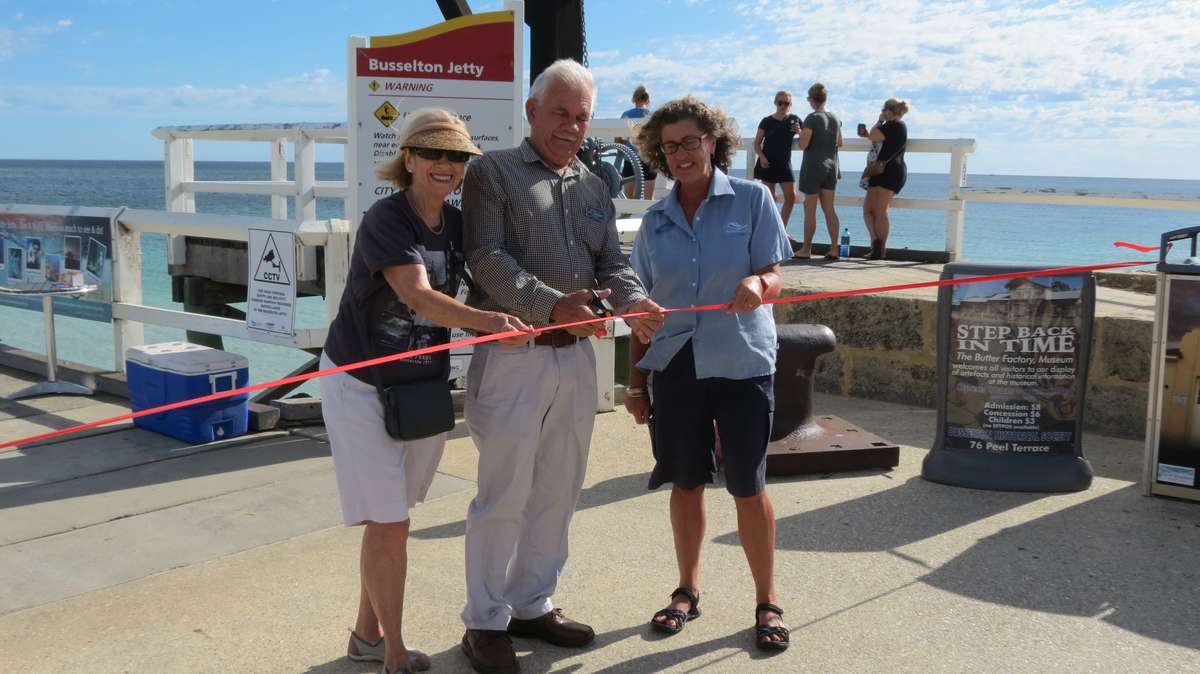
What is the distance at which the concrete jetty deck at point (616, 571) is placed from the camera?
3482 mm

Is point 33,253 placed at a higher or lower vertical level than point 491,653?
higher

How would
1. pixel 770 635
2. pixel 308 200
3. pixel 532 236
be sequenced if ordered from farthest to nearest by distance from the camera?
1. pixel 308 200
2. pixel 770 635
3. pixel 532 236

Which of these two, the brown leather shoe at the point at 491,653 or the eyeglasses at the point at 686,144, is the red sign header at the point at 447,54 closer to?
Result: the eyeglasses at the point at 686,144

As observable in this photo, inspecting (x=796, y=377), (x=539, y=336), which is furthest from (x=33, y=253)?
(x=539, y=336)

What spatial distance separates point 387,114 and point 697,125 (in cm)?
292

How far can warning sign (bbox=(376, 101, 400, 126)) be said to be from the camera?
600cm

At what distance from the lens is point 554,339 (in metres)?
3.39

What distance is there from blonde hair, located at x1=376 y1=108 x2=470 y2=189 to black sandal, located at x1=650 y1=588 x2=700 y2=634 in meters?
1.61

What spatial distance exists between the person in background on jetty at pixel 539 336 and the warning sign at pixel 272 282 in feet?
9.34

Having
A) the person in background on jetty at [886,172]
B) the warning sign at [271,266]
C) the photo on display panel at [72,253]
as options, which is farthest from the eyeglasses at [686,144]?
the person in background on jetty at [886,172]

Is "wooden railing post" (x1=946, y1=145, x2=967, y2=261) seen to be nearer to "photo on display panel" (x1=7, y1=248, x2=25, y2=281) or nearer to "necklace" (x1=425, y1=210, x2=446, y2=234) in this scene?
"photo on display panel" (x1=7, y1=248, x2=25, y2=281)

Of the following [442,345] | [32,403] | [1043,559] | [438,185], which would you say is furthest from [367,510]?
[32,403]

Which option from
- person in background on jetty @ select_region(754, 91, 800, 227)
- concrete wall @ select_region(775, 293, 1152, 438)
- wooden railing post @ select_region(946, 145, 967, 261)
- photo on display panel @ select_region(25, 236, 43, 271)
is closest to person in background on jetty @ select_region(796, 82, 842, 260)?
person in background on jetty @ select_region(754, 91, 800, 227)

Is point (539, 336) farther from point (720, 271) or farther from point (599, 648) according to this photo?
point (599, 648)
